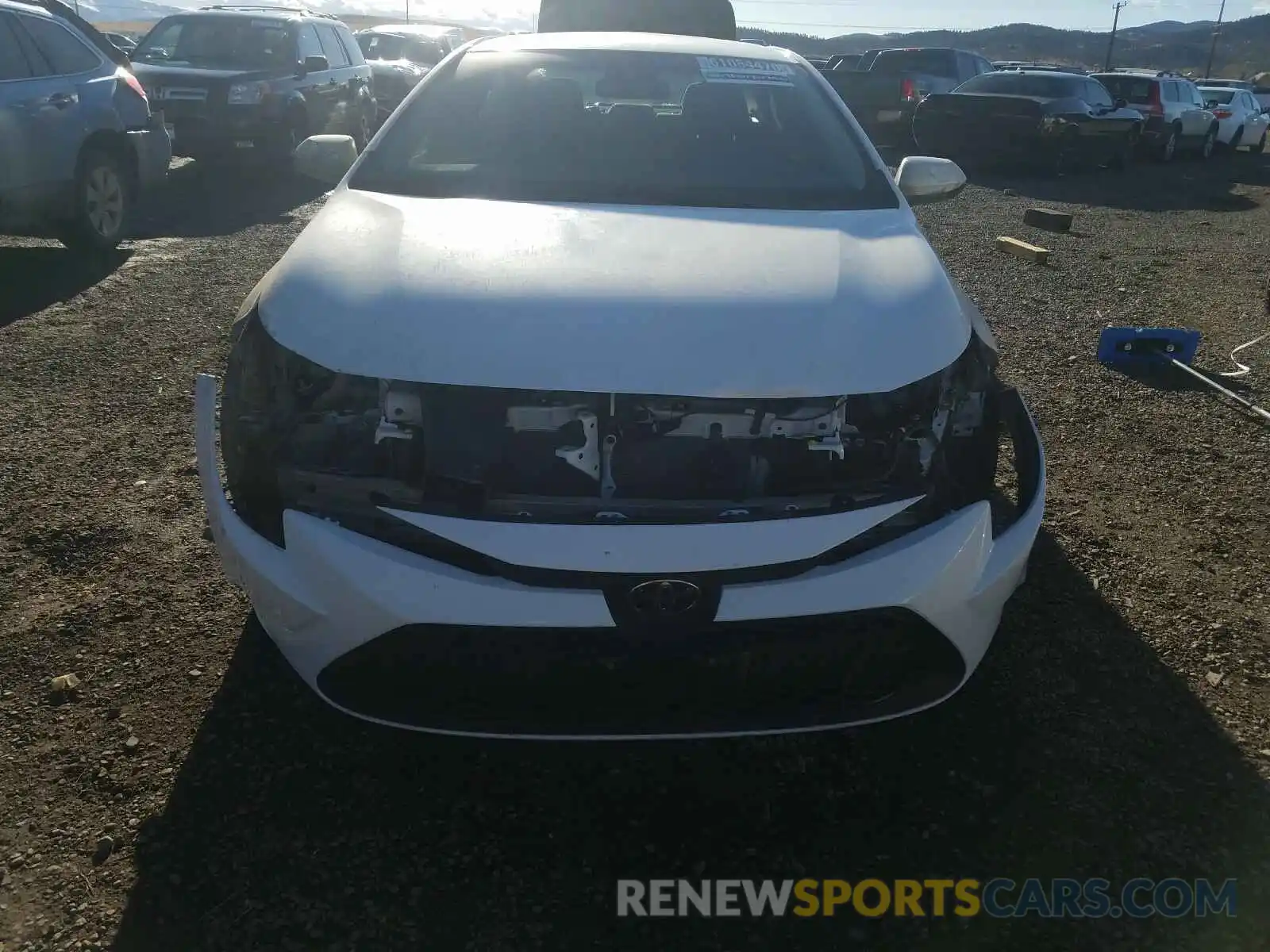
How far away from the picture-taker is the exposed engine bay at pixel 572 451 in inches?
78.6

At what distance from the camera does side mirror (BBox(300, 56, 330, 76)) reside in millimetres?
10094

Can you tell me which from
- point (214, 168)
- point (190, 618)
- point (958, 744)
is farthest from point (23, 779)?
point (214, 168)

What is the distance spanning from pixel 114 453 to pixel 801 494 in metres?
2.90

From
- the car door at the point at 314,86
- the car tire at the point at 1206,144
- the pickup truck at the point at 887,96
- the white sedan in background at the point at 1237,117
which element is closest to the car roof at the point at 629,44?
the car door at the point at 314,86

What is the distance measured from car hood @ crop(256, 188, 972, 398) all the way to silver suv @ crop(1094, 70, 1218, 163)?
15963mm

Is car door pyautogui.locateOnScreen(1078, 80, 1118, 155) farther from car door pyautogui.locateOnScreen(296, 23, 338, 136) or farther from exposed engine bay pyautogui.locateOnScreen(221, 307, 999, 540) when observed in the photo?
exposed engine bay pyautogui.locateOnScreen(221, 307, 999, 540)

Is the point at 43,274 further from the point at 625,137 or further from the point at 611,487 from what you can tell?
the point at 611,487

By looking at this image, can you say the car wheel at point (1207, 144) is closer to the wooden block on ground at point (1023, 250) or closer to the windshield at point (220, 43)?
the wooden block on ground at point (1023, 250)

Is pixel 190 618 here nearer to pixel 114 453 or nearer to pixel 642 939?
pixel 114 453

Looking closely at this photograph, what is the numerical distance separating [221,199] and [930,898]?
30.5 feet

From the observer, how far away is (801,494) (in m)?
2.05

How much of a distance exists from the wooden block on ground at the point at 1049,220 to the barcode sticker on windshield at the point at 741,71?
21.5ft

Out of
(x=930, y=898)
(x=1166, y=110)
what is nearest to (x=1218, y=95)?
(x=1166, y=110)

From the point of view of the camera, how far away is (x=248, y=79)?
9.48 meters
